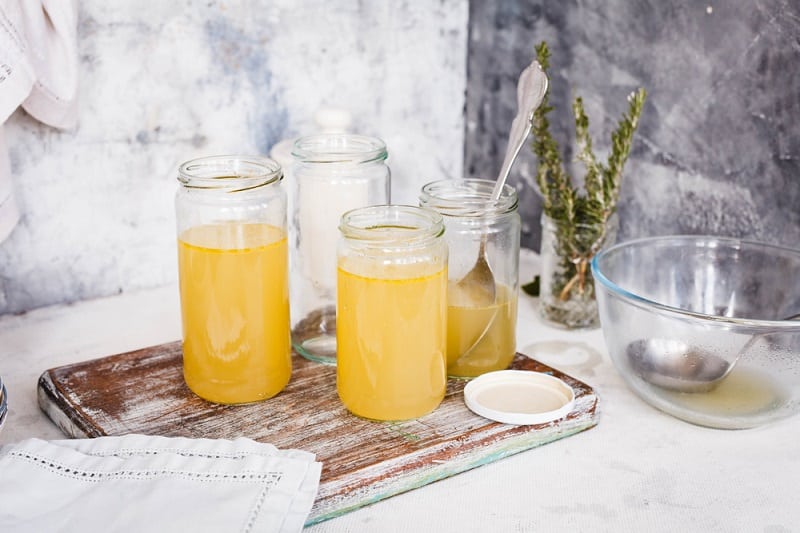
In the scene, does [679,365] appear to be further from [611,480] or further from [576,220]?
[576,220]

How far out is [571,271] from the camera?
118cm

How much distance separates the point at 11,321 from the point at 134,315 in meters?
0.16

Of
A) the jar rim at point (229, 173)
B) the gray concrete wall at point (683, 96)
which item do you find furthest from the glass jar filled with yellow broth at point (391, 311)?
the gray concrete wall at point (683, 96)

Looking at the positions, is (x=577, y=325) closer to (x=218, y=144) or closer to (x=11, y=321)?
(x=218, y=144)

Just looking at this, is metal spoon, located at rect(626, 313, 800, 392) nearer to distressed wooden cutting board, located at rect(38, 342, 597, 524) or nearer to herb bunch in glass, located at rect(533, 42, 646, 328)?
distressed wooden cutting board, located at rect(38, 342, 597, 524)

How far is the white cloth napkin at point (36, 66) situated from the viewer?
966 mm

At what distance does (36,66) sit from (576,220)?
2.31ft

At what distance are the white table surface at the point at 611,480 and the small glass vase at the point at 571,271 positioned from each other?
0.38ft

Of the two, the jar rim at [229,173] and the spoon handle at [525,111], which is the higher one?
the spoon handle at [525,111]

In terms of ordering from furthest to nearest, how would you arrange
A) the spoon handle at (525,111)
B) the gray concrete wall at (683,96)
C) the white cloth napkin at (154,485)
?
the gray concrete wall at (683,96) < the spoon handle at (525,111) < the white cloth napkin at (154,485)

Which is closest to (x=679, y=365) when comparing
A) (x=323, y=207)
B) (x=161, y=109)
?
(x=323, y=207)

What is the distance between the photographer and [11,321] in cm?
118

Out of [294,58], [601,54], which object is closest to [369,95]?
[294,58]

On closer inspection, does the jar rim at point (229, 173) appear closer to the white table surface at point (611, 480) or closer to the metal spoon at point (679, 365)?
the white table surface at point (611, 480)
